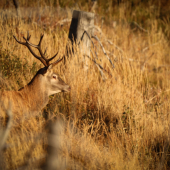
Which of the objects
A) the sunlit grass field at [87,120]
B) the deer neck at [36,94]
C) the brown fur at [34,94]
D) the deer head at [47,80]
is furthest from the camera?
the deer head at [47,80]

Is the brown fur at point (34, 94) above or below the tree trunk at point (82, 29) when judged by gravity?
below

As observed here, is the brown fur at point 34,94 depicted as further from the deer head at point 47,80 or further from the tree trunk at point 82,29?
the tree trunk at point 82,29

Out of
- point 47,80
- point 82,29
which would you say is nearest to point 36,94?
point 47,80

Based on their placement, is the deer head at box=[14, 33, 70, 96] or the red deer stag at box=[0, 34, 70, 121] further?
the deer head at box=[14, 33, 70, 96]

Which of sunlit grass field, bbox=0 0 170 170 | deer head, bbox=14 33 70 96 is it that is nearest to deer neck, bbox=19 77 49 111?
deer head, bbox=14 33 70 96

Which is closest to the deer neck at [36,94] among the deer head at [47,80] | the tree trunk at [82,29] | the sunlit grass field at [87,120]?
the deer head at [47,80]

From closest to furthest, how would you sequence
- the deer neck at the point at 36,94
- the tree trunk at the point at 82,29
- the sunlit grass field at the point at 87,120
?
the sunlit grass field at the point at 87,120, the deer neck at the point at 36,94, the tree trunk at the point at 82,29

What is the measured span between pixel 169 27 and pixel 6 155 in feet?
29.9

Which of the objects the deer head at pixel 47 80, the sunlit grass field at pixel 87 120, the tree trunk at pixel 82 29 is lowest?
the sunlit grass field at pixel 87 120

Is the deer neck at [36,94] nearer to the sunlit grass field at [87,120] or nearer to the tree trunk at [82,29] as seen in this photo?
the sunlit grass field at [87,120]

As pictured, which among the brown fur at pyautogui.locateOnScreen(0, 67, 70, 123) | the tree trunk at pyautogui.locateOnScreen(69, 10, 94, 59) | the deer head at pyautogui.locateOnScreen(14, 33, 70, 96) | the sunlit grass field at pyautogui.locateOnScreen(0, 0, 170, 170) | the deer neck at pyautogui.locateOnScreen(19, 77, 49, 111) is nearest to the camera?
the sunlit grass field at pyautogui.locateOnScreen(0, 0, 170, 170)

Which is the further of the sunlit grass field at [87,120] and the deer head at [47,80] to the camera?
the deer head at [47,80]

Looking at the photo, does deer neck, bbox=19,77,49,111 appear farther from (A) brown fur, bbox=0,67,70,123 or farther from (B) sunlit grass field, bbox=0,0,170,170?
(B) sunlit grass field, bbox=0,0,170,170

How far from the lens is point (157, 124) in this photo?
3.78m
